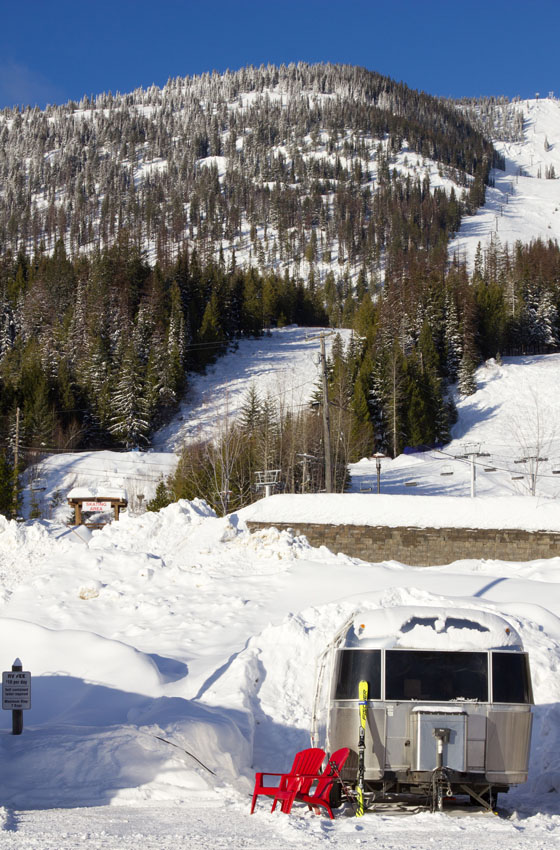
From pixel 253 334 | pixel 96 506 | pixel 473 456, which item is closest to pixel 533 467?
pixel 473 456

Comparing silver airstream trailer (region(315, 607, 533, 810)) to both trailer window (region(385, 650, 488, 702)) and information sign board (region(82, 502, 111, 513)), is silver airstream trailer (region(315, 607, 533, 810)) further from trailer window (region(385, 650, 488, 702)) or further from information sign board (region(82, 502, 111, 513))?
information sign board (region(82, 502, 111, 513))

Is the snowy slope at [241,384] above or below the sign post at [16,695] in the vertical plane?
above

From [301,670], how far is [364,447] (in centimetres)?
4050

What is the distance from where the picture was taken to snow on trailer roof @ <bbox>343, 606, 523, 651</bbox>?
8859 mm

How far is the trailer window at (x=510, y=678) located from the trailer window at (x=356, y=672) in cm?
126

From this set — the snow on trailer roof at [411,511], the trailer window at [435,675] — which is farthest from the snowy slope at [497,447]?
the trailer window at [435,675]

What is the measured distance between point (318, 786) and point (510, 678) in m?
2.39

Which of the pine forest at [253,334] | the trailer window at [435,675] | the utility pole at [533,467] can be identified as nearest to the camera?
the trailer window at [435,675]

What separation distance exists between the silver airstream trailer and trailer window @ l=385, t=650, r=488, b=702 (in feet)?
0.04

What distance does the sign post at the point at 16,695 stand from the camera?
31.5 feet

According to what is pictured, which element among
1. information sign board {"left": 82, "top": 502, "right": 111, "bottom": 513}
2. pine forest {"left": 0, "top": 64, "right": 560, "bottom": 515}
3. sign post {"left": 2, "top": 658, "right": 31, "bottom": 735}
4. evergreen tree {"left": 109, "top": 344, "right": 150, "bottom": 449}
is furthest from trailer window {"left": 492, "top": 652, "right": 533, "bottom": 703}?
evergreen tree {"left": 109, "top": 344, "right": 150, "bottom": 449}

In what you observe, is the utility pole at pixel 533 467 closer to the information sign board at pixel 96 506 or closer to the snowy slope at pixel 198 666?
the snowy slope at pixel 198 666

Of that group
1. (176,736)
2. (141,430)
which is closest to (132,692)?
(176,736)

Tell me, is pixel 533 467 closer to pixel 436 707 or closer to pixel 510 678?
pixel 510 678
